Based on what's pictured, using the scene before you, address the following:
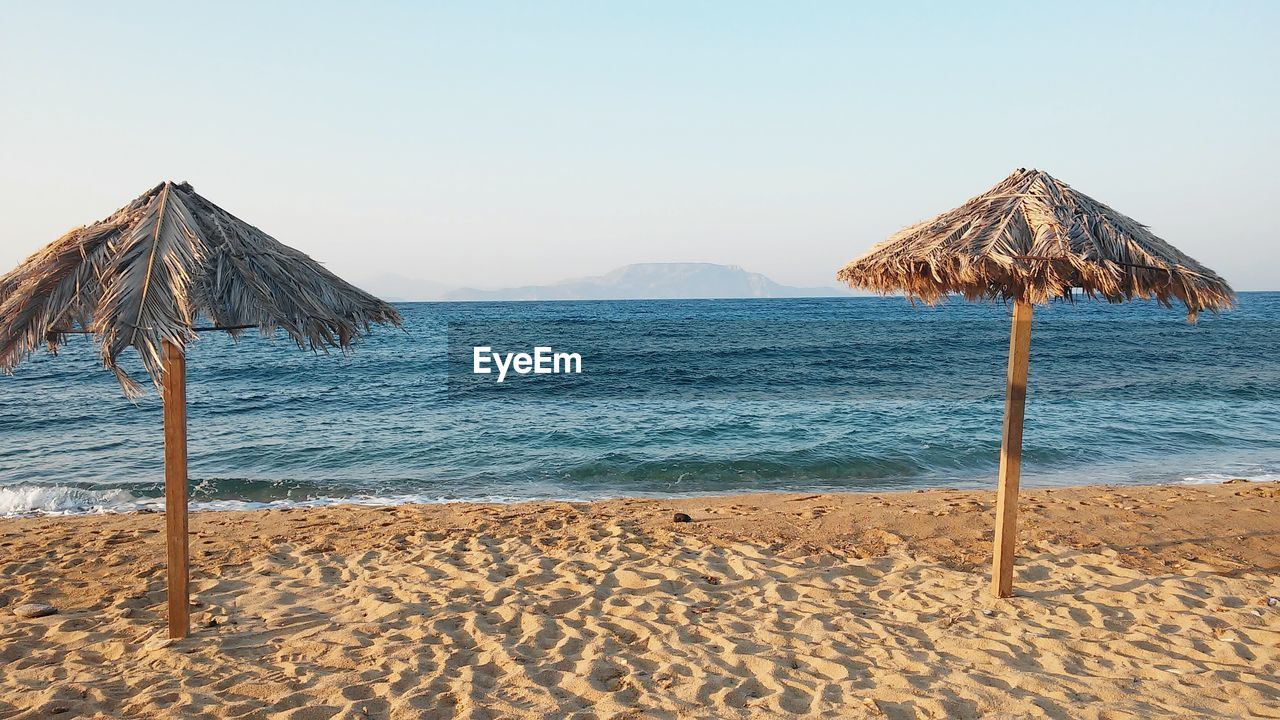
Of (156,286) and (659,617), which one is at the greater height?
(156,286)

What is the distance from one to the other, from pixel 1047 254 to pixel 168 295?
4.83 metres

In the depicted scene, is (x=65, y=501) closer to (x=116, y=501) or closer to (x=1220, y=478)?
(x=116, y=501)

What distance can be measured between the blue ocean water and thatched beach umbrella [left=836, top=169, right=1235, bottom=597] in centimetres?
42

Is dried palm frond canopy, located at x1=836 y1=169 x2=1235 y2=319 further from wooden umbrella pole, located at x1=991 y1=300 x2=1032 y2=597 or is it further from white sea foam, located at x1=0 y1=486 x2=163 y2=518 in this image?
white sea foam, located at x1=0 y1=486 x2=163 y2=518

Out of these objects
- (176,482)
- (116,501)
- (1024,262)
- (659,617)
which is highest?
(1024,262)

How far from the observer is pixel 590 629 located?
190 inches

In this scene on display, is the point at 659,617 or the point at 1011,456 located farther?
the point at 1011,456

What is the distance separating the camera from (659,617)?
198 inches

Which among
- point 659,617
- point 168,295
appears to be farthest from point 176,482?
point 659,617

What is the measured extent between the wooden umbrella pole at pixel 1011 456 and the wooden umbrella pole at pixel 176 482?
4.90 m

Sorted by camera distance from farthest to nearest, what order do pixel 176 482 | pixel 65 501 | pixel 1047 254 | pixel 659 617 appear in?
pixel 65 501 → pixel 659 617 → pixel 1047 254 → pixel 176 482

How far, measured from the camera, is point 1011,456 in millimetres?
5160

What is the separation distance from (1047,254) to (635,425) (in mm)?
10971

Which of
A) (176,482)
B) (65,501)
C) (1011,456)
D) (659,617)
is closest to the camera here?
(176,482)
